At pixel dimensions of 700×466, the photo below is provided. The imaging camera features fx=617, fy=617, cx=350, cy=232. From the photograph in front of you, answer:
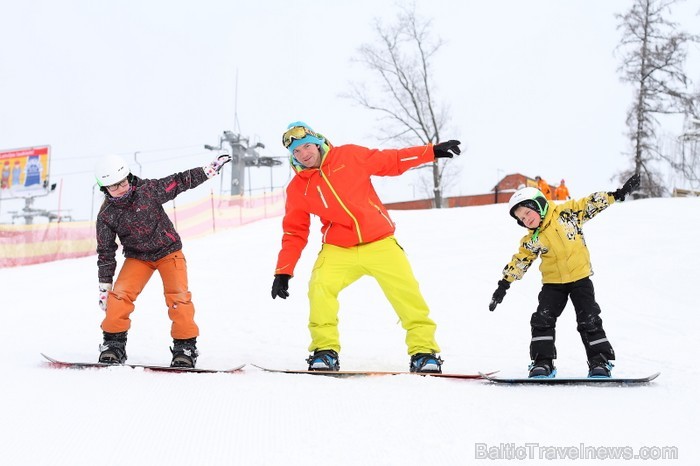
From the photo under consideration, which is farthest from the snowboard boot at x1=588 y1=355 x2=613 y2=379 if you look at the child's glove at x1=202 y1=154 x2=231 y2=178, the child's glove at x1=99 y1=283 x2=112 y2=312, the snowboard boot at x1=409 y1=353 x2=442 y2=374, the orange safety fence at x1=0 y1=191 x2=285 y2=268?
the orange safety fence at x1=0 y1=191 x2=285 y2=268

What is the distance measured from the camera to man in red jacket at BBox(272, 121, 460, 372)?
4.43 m

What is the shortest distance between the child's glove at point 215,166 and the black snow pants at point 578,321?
2649mm

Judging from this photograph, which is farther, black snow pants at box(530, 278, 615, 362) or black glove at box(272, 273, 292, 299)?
black glove at box(272, 273, 292, 299)

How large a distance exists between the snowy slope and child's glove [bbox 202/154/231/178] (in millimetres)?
1510

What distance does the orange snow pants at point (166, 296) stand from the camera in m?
4.55

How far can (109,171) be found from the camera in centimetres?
448

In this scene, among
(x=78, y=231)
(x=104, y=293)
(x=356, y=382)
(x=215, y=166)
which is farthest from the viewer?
(x=78, y=231)

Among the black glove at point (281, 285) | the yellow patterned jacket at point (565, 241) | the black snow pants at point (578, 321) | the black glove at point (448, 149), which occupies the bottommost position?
the black snow pants at point (578, 321)

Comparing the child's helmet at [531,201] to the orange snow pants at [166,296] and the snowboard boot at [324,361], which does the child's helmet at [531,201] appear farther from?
the orange snow pants at [166,296]

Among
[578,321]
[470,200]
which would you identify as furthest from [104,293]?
[470,200]

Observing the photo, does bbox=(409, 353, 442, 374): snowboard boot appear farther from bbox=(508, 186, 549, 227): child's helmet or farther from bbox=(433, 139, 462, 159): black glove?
bbox=(433, 139, 462, 159): black glove

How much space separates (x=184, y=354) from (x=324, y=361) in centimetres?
102

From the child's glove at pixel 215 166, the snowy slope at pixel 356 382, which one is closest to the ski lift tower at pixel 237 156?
the snowy slope at pixel 356 382

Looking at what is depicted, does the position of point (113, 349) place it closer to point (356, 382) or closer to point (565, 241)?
point (356, 382)
